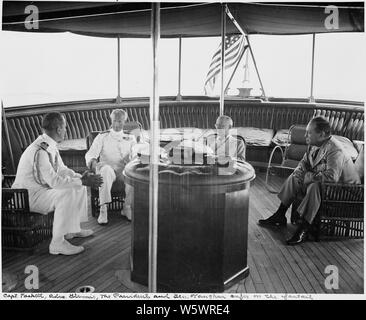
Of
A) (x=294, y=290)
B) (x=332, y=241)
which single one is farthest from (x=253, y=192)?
(x=294, y=290)

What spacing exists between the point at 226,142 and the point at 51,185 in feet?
5.27

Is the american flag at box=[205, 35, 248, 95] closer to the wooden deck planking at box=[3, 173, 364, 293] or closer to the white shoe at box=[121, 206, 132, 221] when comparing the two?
the white shoe at box=[121, 206, 132, 221]

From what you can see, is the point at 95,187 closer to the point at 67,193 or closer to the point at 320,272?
the point at 67,193

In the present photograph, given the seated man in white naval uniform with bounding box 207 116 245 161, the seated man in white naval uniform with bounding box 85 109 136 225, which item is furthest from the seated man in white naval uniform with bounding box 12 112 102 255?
the seated man in white naval uniform with bounding box 207 116 245 161

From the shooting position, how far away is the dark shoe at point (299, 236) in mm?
3162

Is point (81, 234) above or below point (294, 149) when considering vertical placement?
below

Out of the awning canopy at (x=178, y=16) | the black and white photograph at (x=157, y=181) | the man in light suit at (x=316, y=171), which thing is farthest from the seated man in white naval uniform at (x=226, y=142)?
the awning canopy at (x=178, y=16)

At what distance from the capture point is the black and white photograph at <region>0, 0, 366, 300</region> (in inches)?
93.4

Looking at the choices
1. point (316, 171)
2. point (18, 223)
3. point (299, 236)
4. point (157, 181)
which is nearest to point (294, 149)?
point (316, 171)

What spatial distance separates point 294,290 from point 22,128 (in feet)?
11.3

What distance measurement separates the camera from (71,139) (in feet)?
15.7

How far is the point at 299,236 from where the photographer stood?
126 inches

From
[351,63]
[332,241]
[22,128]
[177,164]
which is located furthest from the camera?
[22,128]

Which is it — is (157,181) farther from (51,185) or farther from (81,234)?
(81,234)
